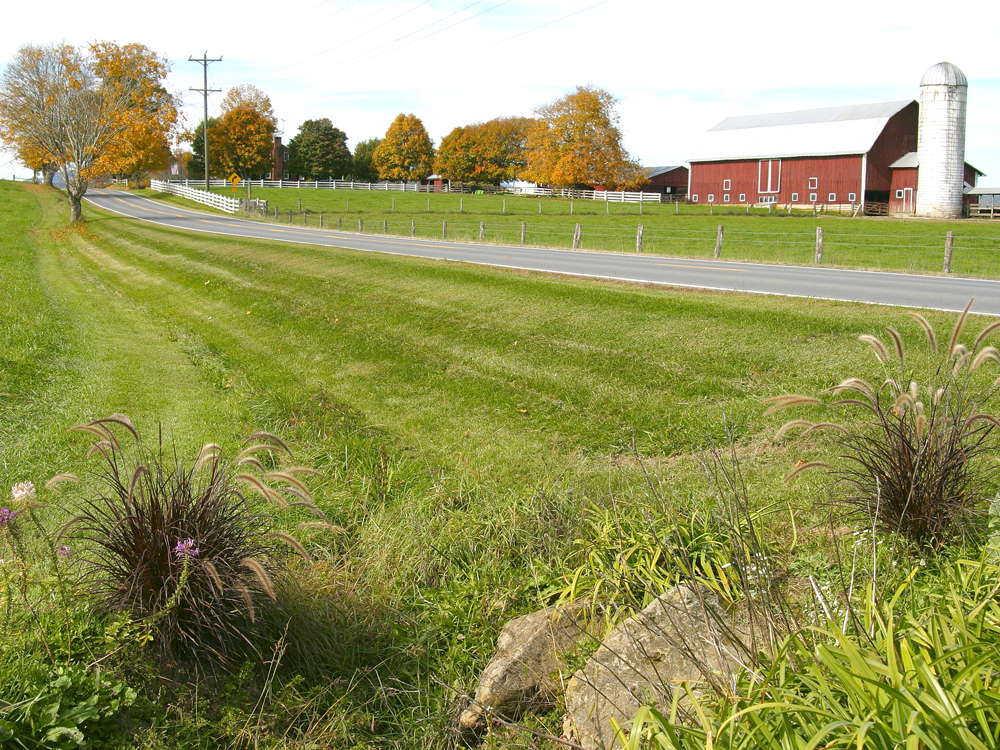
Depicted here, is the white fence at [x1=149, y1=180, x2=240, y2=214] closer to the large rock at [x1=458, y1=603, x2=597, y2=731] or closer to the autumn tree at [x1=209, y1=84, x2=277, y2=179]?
the autumn tree at [x1=209, y1=84, x2=277, y2=179]

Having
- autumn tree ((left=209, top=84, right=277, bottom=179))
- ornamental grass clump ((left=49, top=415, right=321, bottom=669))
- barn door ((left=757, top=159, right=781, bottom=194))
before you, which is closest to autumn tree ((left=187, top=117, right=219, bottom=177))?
autumn tree ((left=209, top=84, right=277, bottom=179))

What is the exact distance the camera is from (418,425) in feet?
32.4

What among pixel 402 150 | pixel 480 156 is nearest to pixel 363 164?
pixel 402 150

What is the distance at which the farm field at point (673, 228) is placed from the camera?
2758cm

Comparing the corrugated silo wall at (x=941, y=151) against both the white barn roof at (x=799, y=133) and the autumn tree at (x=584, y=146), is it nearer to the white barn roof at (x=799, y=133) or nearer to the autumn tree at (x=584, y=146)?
the white barn roof at (x=799, y=133)

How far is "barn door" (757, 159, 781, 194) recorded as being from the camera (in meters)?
74.4

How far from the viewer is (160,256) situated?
1192 inches

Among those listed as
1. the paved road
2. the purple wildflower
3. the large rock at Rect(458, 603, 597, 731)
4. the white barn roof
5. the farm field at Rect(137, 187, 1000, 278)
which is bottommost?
the large rock at Rect(458, 603, 597, 731)

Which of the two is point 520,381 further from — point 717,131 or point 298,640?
point 717,131

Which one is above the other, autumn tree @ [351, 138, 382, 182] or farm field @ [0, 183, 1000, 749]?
autumn tree @ [351, 138, 382, 182]

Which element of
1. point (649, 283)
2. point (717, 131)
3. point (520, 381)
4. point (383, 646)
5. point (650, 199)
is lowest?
point (383, 646)

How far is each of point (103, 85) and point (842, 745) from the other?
56.1 meters

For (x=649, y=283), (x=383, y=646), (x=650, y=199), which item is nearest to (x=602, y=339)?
(x=649, y=283)

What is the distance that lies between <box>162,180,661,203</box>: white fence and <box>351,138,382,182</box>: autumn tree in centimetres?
809
